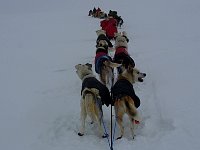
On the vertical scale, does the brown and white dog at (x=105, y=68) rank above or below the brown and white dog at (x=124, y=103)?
above

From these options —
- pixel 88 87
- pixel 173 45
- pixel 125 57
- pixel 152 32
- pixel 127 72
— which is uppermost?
pixel 152 32

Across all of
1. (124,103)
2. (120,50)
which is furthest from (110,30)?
(124,103)

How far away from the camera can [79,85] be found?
8.72 metres

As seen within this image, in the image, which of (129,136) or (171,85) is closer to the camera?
(129,136)

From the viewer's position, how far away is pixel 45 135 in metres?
6.38

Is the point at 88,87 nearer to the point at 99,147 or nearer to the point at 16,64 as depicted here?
the point at 99,147

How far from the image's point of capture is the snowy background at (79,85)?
6051 millimetres

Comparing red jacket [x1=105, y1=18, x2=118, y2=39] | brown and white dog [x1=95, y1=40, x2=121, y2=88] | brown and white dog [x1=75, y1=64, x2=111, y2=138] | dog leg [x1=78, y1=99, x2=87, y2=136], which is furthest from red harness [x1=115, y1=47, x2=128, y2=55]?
red jacket [x1=105, y1=18, x2=118, y2=39]

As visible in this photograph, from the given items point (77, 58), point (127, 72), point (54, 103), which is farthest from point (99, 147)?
point (77, 58)

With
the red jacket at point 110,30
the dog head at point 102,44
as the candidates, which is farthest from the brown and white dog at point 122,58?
the red jacket at point 110,30

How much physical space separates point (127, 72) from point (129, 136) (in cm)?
147

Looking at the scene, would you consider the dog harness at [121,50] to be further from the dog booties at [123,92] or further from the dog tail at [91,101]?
the dog tail at [91,101]

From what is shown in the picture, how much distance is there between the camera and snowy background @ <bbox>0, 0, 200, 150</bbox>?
6.05 meters

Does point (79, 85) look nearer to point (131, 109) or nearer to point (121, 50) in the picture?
point (121, 50)
